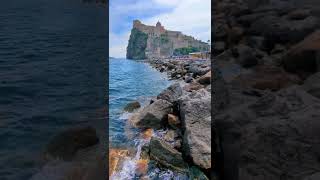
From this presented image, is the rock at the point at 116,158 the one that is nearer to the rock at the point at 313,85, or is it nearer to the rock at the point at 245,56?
the rock at the point at 245,56

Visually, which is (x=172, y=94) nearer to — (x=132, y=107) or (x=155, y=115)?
(x=155, y=115)

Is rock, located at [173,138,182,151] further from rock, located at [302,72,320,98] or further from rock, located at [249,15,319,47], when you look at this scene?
rock, located at [302,72,320,98]

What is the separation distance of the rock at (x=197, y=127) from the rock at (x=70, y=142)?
94 cm

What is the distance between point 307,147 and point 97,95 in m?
1.78

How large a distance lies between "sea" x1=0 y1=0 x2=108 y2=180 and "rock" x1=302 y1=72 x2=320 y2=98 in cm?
150

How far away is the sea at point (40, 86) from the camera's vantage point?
2.45m

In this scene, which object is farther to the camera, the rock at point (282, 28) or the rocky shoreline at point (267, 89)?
the rock at point (282, 28)

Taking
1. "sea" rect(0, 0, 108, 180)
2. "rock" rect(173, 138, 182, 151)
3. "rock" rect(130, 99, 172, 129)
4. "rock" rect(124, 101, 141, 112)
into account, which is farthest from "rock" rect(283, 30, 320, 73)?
"rock" rect(124, 101, 141, 112)

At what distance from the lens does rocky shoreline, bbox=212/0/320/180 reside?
60.4 inches

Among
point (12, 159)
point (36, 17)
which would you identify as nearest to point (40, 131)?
point (12, 159)

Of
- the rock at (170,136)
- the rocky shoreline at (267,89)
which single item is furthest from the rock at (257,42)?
the rock at (170,136)

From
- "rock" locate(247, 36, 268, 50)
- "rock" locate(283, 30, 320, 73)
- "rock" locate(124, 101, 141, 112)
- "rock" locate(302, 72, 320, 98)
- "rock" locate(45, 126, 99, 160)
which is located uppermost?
"rock" locate(247, 36, 268, 50)

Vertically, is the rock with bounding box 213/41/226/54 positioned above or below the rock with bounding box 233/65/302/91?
above

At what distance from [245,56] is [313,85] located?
0.45 metres
